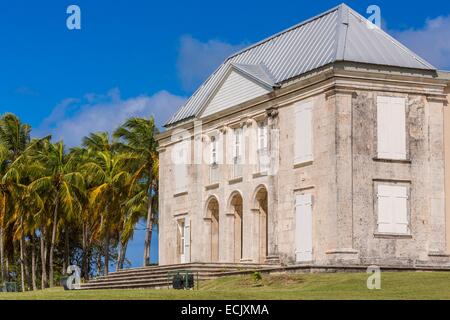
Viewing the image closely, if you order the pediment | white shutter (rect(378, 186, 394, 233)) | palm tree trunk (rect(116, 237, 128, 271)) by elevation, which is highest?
the pediment

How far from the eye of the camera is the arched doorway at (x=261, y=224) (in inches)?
2274

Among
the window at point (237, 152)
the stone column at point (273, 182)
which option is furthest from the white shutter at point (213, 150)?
the stone column at point (273, 182)

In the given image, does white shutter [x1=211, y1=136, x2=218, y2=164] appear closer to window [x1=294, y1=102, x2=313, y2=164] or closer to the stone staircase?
the stone staircase

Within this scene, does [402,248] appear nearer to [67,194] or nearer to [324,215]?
[324,215]

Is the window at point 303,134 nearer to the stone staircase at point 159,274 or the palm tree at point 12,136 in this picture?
the stone staircase at point 159,274

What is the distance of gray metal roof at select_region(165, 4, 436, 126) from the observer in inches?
2082

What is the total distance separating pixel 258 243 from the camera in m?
57.9

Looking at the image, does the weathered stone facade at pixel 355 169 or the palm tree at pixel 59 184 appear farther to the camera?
the palm tree at pixel 59 184

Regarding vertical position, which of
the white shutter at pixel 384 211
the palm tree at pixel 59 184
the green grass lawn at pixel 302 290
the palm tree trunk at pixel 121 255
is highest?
the palm tree at pixel 59 184

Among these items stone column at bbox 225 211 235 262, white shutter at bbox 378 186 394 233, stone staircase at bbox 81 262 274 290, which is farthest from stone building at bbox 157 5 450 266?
stone staircase at bbox 81 262 274 290

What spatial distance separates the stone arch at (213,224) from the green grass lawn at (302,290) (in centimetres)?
1243

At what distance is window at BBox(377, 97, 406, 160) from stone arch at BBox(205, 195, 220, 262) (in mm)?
12520

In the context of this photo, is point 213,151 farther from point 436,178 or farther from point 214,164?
point 436,178
